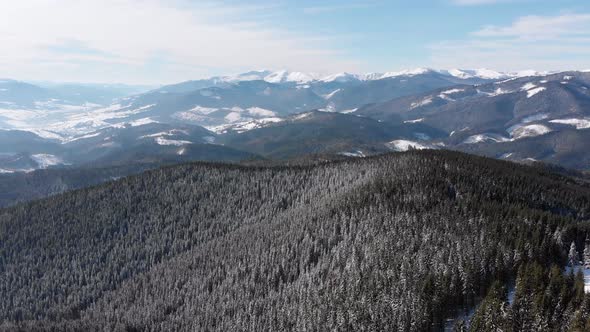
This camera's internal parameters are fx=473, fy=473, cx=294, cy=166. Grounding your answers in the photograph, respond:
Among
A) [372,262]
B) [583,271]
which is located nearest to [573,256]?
[583,271]

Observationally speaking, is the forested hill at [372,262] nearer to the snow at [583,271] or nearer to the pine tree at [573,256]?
the pine tree at [573,256]

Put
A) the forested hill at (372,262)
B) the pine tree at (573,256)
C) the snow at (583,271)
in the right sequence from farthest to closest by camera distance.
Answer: the pine tree at (573,256), the forested hill at (372,262), the snow at (583,271)

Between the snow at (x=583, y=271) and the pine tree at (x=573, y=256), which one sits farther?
the pine tree at (x=573, y=256)

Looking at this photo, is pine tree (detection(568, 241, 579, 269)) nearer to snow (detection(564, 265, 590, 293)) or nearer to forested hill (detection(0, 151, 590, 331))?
snow (detection(564, 265, 590, 293))

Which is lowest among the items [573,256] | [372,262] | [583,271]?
[372,262]

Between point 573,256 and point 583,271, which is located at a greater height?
point 573,256

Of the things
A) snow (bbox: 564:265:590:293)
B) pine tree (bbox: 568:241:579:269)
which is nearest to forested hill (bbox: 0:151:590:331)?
pine tree (bbox: 568:241:579:269)

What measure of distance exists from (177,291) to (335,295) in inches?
3019

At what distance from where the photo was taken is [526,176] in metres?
198

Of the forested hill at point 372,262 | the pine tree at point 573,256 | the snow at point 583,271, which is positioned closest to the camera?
the snow at point 583,271

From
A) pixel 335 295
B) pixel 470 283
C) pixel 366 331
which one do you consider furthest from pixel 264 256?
pixel 470 283

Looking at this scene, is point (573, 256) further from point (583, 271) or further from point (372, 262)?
point (372, 262)

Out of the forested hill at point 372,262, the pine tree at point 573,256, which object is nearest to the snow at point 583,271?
the pine tree at point 573,256

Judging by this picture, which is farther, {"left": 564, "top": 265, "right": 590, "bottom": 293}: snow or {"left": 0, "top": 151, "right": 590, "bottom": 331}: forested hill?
{"left": 0, "top": 151, "right": 590, "bottom": 331}: forested hill
